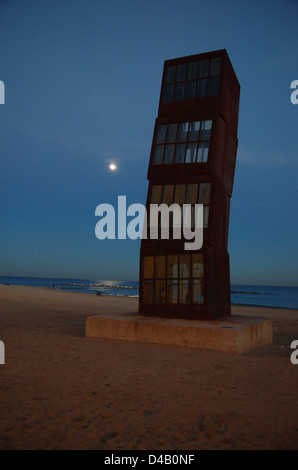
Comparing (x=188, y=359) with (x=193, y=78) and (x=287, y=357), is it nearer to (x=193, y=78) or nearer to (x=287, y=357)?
(x=287, y=357)

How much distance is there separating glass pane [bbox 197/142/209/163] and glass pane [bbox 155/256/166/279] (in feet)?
13.9

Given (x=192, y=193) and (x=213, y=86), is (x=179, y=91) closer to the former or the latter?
(x=213, y=86)

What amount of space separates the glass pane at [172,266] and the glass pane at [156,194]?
8.08 ft

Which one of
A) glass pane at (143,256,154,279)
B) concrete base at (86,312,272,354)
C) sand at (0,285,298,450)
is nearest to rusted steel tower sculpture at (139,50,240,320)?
glass pane at (143,256,154,279)

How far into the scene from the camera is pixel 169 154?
14.5 m

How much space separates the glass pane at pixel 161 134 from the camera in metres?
14.8

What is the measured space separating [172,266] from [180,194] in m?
2.95

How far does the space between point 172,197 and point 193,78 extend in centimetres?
543

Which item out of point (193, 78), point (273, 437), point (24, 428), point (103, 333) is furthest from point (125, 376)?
point (193, 78)

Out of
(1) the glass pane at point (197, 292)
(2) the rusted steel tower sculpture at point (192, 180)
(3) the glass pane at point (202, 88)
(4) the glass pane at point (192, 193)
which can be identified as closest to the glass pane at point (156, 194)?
(2) the rusted steel tower sculpture at point (192, 180)

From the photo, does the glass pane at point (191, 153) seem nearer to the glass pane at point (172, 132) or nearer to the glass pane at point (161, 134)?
the glass pane at point (172, 132)

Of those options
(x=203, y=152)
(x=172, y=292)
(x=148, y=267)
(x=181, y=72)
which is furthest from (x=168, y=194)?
(x=181, y=72)

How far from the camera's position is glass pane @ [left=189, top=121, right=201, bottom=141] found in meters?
14.2

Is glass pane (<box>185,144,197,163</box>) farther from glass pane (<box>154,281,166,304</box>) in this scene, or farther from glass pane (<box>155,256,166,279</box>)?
glass pane (<box>154,281,166,304</box>)
